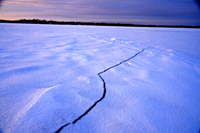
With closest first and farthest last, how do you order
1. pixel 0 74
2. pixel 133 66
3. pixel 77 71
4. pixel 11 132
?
pixel 11 132, pixel 0 74, pixel 77 71, pixel 133 66

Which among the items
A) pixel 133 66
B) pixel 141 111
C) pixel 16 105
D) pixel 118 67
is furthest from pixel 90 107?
pixel 133 66

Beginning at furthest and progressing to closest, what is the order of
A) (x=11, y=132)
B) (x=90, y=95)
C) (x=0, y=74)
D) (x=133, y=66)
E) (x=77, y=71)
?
(x=133, y=66) < (x=77, y=71) < (x=0, y=74) < (x=90, y=95) < (x=11, y=132)

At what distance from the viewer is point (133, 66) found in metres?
1.64

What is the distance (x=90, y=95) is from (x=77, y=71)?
548mm

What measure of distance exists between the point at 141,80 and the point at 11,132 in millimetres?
1230

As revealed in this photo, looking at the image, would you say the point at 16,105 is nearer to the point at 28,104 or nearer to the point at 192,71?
the point at 28,104

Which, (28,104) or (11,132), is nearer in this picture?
(11,132)

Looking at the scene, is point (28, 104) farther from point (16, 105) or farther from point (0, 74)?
point (0, 74)

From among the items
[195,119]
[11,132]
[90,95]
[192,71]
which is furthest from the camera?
[192,71]

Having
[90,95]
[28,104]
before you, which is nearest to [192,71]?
[90,95]

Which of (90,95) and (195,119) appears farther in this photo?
(90,95)

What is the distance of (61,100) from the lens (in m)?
0.84

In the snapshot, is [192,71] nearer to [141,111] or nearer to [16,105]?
[141,111]

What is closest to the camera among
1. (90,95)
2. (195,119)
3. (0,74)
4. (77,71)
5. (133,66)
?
(195,119)
